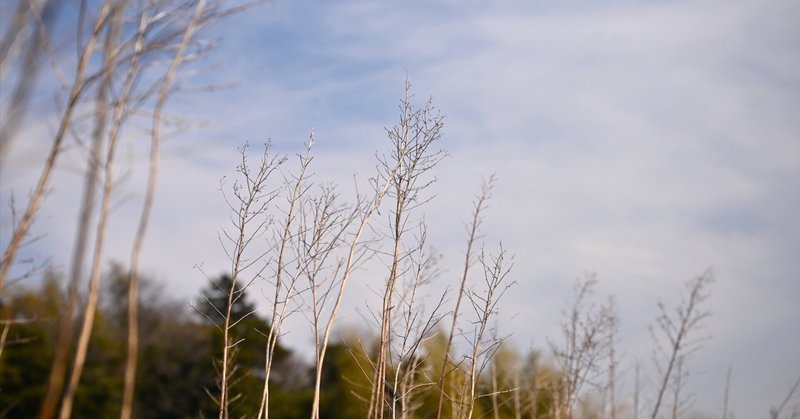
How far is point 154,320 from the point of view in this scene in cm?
2798

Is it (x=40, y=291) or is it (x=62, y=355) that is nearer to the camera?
(x=62, y=355)

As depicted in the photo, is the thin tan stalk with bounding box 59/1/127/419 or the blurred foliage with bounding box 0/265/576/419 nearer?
the thin tan stalk with bounding box 59/1/127/419

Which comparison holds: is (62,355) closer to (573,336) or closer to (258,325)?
(573,336)

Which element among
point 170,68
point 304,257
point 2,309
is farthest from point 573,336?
point 2,309

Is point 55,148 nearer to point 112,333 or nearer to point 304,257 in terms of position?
point 304,257

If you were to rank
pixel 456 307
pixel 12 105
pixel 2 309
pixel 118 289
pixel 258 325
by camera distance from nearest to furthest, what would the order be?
pixel 12 105 < pixel 456 307 < pixel 2 309 < pixel 258 325 < pixel 118 289

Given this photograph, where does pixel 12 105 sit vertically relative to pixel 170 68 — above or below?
below

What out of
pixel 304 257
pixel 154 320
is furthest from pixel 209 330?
pixel 304 257

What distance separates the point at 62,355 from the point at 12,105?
93 cm

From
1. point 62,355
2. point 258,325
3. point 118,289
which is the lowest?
point 62,355

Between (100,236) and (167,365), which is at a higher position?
(167,365)

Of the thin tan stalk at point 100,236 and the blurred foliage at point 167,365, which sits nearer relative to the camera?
the thin tan stalk at point 100,236

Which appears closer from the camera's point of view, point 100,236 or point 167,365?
point 100,236

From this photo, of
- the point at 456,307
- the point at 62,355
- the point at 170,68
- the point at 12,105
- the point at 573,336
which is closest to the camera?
the point at 62,355
